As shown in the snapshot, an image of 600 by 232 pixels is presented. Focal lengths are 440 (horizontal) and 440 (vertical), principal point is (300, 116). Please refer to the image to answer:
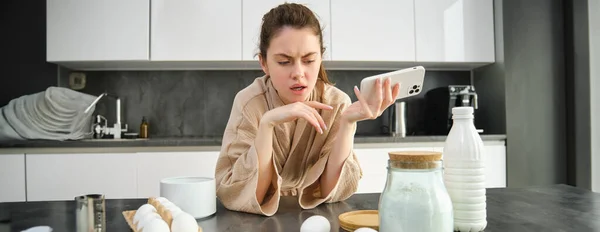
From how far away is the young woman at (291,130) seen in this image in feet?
3.34

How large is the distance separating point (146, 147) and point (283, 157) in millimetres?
1436

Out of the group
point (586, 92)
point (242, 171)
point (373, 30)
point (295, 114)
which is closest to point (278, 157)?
point (242, 171)

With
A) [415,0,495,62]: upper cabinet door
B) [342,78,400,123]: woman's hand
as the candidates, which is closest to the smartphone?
[342,78,400,123]: woman's hand

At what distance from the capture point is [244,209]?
39.7 inches

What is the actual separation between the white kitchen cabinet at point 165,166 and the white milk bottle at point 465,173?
1.92m

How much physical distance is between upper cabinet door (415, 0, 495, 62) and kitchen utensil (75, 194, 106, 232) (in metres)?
2.52

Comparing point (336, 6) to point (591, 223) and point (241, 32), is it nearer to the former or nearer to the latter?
point (241, 32)

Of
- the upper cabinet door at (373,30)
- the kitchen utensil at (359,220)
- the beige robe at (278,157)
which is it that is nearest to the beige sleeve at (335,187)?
the beige robe at (278,157)

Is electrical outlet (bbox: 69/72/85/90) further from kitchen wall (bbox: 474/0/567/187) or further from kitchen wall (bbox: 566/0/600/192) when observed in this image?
kitchen wall (bbox: 566/0/600/192)

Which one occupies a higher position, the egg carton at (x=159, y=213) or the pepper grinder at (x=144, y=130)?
the pepper grinder at (x=144, y=130)

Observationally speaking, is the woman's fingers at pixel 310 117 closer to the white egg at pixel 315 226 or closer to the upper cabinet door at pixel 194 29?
the white egg at pixel 315 226

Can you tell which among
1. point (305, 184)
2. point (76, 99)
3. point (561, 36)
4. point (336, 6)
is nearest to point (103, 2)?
point (76, 99)

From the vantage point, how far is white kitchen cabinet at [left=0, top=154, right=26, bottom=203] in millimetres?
2422

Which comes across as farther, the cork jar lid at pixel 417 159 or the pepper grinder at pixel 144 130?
the pepper grinder at pixel 144 130
